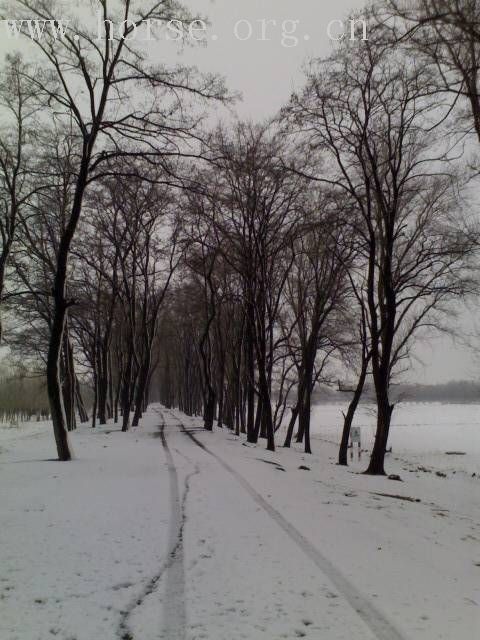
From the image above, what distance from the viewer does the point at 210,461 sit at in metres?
12.0

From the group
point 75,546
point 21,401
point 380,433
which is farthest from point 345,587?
point 21,401

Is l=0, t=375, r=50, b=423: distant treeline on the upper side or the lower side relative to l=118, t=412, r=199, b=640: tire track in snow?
upper

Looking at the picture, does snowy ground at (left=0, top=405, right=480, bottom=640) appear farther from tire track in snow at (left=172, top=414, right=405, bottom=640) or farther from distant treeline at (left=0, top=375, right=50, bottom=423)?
distant treeline at (left=0, top=375, right=50, bottom=423)

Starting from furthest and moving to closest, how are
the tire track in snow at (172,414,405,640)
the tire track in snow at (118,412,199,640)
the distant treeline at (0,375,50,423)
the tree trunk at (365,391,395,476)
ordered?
the distant treeline at (0,375,50,423), the tree trunk at (365,391,395,476), the tire track in snow at (172,414,405,640), the tire track in snow at (118,412,199,640)

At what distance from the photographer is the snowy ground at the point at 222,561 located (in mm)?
3846

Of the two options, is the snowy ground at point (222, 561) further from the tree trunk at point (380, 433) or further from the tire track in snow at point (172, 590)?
the tree trunk at point (380, 433)

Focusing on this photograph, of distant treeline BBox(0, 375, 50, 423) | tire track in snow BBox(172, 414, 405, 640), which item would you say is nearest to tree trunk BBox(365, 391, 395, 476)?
tire track in snow BBox(172, 414, 405, 640)

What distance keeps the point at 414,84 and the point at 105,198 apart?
14.4 meters

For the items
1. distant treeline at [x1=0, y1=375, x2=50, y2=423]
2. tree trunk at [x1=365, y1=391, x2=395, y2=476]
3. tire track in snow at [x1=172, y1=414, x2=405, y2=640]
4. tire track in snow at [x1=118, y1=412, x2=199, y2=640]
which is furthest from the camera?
distant treeline at [x1=0, y1=375, x2=50, y2=423]

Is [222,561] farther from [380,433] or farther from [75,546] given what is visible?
[380,433]

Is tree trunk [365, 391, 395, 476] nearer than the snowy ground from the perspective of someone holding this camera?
No

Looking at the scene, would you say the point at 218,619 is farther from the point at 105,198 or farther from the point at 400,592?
the point at 105,198

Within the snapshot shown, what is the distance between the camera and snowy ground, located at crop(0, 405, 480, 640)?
151 inches

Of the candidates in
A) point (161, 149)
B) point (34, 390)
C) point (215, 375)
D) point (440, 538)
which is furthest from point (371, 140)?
point (34, 390)
